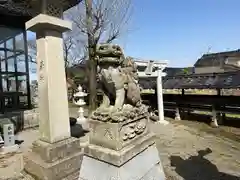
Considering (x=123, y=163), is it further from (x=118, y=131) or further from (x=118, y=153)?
(x=118, y=131)

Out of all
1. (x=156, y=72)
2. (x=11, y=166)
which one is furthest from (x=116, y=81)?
(x=156, y=72)

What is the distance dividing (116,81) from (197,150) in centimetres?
362

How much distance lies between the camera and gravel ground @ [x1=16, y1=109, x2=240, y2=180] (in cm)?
383

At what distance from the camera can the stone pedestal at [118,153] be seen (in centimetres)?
249

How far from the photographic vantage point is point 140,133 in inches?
115

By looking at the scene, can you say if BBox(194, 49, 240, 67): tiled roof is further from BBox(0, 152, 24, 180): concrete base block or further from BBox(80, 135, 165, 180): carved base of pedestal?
BBox(0, 152, 24, 180): concrete base block

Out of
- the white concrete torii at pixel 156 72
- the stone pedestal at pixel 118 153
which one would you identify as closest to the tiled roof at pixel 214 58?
the white concrete torii at pixel 156 72

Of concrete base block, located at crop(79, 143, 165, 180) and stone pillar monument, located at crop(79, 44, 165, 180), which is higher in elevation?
stone pillar monument, located at crop(79, 44, 165, 180)

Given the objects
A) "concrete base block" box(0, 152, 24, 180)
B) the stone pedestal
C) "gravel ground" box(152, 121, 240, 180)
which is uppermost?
the stone pedestal

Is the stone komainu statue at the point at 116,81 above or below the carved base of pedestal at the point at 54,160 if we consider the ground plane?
above

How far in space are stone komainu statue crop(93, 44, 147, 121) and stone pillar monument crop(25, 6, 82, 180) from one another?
1.16m

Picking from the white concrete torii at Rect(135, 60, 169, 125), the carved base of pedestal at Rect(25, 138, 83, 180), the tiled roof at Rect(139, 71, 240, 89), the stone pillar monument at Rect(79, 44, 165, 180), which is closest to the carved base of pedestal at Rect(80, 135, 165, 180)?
the stone pillar monument at Rect(79, 44, 165, 180)

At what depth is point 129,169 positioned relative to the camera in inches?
101

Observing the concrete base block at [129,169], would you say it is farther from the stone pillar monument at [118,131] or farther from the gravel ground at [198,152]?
the gravel ground at [198,152]
